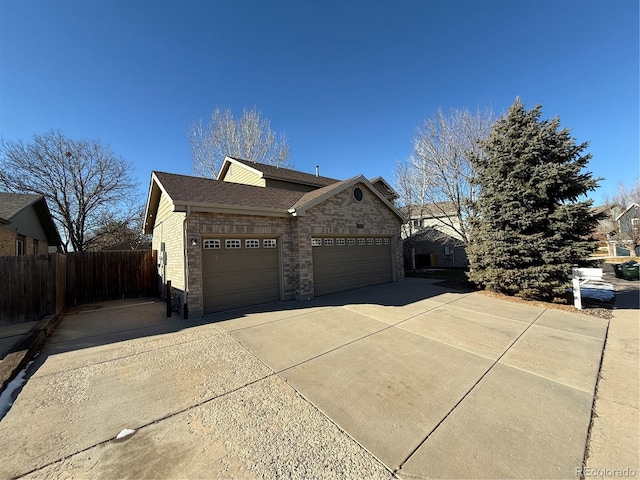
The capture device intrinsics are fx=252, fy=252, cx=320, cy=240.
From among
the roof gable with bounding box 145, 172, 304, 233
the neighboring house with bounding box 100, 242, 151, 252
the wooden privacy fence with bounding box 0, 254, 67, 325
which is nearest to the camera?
the wooden privacy fence with bounding box 0, 254, 67, 325

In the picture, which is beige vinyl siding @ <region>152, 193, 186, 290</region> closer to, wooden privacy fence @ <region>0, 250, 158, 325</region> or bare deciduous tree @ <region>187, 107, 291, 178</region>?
wooden privacy fence @ <region>0, 250, 158, 325</region>

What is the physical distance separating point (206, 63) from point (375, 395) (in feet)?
45.1

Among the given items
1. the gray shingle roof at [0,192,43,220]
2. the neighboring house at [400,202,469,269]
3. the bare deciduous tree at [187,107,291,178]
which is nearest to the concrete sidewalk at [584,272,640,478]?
the gray shingle roof at [0,192,43,220]

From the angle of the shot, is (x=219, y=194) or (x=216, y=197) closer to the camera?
(x=216, y=197)

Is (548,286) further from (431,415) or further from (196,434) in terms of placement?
(196,434)

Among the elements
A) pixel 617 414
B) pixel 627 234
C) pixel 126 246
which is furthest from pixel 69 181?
pixel 627 234

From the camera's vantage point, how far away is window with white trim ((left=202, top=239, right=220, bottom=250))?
7652 mm

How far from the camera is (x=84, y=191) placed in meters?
19.9

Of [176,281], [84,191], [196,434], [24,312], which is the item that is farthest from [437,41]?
[84,191]

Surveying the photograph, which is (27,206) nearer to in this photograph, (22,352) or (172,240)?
(172,240)

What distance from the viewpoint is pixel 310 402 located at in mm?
3213

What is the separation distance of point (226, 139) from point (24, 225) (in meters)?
14.1

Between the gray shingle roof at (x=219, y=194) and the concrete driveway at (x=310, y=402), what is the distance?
3.71 m

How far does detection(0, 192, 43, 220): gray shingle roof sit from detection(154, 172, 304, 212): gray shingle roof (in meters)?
5.90
